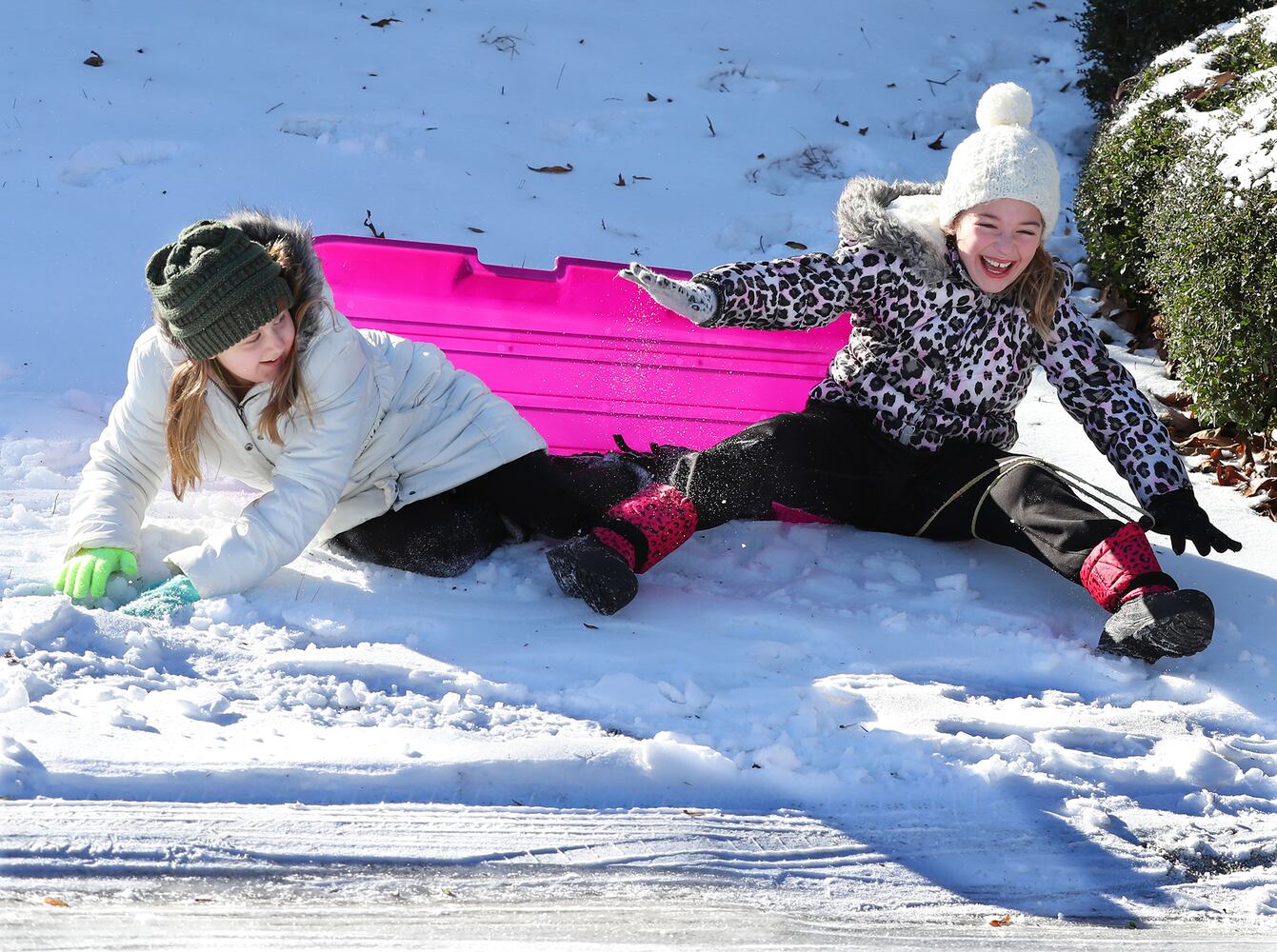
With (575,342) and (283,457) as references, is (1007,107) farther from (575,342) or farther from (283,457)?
(283,457)

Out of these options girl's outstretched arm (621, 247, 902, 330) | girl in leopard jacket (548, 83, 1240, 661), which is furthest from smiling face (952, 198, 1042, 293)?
girl's outstretched arm (621, 247, 902, 330)

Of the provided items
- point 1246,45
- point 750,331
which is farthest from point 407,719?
point 1246,45

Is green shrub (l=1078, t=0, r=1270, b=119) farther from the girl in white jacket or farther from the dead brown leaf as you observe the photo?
the girl in white jacket

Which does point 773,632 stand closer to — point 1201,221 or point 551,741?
point 551,741

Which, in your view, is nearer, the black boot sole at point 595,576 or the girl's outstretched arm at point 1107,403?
the black boot sole at point 595,576

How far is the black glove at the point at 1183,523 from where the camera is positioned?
2.77 metres

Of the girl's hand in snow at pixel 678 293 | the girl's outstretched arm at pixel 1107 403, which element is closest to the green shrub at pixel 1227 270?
the girl's outstretched arm at pixel 1107 403

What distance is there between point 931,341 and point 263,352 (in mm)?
1504

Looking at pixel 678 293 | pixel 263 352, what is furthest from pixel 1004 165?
pixel 263 352

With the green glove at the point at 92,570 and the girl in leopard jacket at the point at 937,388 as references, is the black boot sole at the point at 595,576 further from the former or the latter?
the green glove at the point at 92,570

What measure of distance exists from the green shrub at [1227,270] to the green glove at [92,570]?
2734 mm

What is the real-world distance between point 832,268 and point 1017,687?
104 cm

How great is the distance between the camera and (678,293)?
2.71 m

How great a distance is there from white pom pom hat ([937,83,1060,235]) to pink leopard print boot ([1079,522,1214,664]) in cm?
76
